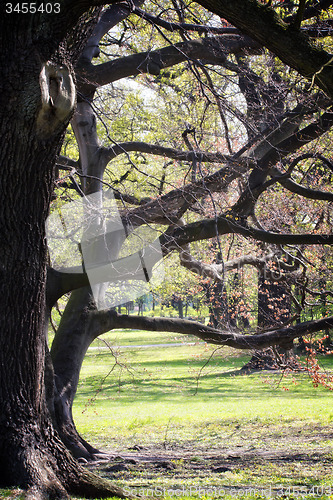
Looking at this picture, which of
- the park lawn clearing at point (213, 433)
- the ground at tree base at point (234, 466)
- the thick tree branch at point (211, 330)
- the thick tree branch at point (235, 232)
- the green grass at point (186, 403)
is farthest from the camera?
the green grass at point (186, 403)

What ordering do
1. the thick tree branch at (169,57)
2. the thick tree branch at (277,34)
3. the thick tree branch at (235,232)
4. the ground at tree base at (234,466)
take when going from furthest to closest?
1. the thick tree branch at (169,57)
2. the thick tree branch at (235,232)
3. the ground at tree base at (234,466)
4. the thick tree branch at (277,34)

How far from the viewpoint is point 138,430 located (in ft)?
38.1

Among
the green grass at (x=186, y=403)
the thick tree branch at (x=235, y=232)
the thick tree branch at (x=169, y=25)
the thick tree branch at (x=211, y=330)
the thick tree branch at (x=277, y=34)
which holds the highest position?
the thick tree branch at (x=169, y=25)

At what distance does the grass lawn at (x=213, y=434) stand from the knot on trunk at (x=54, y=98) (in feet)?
8.74

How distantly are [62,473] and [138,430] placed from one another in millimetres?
7816

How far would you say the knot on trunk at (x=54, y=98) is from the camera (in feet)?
12.1

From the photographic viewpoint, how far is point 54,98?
378 cm

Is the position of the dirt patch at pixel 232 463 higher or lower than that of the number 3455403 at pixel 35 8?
lower

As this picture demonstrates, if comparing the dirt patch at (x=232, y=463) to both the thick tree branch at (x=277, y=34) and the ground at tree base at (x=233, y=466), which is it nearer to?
the ground at tree base at (x=233, y=466)

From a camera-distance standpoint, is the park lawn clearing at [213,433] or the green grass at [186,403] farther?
the green grass at [186,403]

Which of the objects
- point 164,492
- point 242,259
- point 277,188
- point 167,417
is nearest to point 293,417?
point 167,417

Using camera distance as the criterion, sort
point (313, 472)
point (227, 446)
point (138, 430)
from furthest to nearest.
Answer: point (138, 430)
point (227, 446)
point (313, 472)

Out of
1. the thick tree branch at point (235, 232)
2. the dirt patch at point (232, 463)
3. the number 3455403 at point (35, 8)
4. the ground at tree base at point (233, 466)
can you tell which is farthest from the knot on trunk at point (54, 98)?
the dirt patch at point (232, 463)

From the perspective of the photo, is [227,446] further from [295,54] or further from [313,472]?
[295,54]
